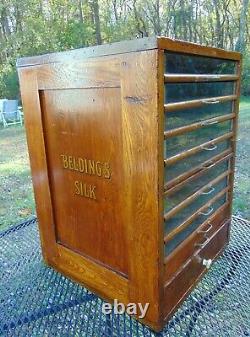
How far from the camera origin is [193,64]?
3.91ft

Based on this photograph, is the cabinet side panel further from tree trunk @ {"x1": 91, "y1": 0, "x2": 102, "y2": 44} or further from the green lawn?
tree trunk @ {"x1": 91, "y1": 0, "x2": 102, "y2": 44}

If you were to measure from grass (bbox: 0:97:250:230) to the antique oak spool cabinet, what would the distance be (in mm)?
1306

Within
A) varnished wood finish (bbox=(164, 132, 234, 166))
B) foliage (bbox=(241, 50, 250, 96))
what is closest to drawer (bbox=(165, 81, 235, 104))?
varnished wood finish (bbox=(164, 132, 234, 166))

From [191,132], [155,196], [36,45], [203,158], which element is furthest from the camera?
[36,45]

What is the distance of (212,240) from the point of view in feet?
5.44

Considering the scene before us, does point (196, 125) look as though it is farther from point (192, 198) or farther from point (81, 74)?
point (81, 74)

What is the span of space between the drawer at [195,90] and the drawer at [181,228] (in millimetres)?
495

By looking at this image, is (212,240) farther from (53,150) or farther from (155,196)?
(53,150)

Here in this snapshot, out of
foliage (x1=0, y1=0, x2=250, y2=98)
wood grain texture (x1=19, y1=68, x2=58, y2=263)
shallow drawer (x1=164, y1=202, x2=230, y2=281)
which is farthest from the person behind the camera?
foliage (x1=0, y1=0, x2=250, y2=98)

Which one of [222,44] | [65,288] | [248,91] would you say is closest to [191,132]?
[65,288]

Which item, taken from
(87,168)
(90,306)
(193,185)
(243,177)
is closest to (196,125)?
(193,185)

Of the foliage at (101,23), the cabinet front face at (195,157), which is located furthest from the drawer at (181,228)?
the foliage at (101,23)

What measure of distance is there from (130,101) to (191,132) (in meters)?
0.36

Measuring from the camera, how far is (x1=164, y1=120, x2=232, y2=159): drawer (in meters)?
1.17
